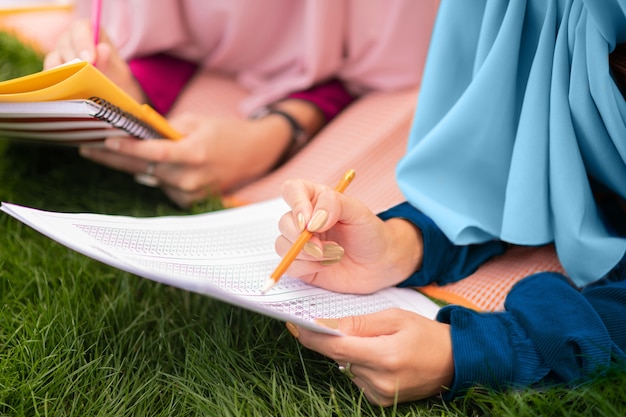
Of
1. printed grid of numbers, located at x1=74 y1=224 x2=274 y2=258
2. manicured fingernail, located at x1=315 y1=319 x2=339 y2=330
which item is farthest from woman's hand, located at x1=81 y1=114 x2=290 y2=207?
manicured fingernail, located at x1=315 y1=319 x2=339 y2=330

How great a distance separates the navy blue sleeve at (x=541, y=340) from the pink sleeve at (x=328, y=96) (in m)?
0.58

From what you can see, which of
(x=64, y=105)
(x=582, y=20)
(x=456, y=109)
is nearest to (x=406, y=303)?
(x=456, y=109)

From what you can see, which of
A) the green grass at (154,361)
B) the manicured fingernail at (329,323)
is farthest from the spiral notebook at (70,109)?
the manicured fingernail at (329,323)

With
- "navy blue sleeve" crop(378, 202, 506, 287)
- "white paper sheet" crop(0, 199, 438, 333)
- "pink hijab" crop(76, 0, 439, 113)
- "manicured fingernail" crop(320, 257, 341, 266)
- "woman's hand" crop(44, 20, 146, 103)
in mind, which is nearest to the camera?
"white paper sheet" crop(0, 199, 438, 333)

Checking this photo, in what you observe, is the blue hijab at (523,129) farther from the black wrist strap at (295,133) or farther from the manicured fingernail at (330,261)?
the black wrist strap at (295,133)

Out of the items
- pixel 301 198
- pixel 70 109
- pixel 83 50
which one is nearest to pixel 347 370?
pixel 301 198

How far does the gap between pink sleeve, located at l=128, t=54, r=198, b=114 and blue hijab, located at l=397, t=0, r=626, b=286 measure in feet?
1.71

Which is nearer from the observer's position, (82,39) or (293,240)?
(293,240)

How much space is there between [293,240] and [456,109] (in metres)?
0.25

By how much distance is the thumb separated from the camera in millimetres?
613

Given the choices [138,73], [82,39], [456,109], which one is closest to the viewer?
[456,109]

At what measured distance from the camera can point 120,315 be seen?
0.77 meters

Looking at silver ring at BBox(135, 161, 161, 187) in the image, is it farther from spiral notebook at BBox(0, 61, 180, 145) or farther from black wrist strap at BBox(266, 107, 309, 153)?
black wrist strap at BBox(266, 107, 309, 153)

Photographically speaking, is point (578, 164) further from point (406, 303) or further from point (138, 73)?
point (138, 73)
